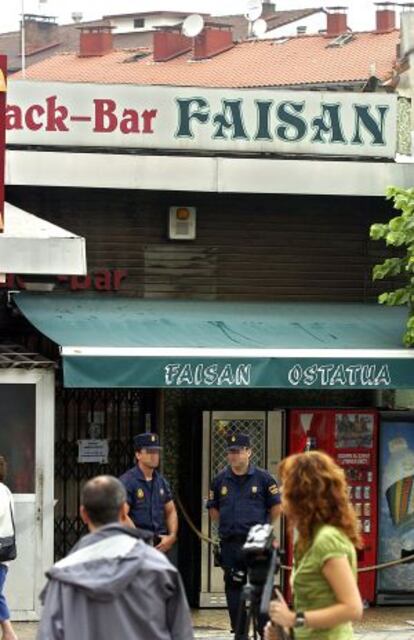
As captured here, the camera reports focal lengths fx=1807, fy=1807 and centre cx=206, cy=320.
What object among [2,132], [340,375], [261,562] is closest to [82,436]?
[340,375]

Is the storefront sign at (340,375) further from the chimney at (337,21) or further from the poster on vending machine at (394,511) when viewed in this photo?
the chimney at (337,21)

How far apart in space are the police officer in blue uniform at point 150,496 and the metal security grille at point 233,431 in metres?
2.16

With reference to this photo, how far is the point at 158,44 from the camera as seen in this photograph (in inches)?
2874

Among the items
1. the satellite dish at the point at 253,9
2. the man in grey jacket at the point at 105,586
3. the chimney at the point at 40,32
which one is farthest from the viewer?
the chimney at the point at 40,32

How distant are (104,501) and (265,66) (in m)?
57.3

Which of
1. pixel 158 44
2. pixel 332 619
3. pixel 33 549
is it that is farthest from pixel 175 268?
pixel 158 44

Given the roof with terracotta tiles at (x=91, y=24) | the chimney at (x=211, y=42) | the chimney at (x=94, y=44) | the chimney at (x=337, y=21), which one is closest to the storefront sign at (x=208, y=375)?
the chimney at (x=211, y=42)

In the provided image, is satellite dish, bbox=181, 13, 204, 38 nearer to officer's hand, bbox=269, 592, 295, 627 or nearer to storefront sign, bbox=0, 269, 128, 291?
storefront sign, bbox=0, 269, 128, 291

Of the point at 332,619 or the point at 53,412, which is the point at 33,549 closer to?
the point at 53,412

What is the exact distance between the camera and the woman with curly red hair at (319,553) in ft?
24.7

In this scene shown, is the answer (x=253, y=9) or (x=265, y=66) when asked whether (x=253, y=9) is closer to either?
(x=253, y=9)

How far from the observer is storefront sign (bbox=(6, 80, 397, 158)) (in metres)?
16.0

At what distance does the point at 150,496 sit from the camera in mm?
13648

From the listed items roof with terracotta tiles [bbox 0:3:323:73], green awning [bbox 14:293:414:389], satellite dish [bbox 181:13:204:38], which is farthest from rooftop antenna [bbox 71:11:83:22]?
green awning [bbox 14:293:414:389]
